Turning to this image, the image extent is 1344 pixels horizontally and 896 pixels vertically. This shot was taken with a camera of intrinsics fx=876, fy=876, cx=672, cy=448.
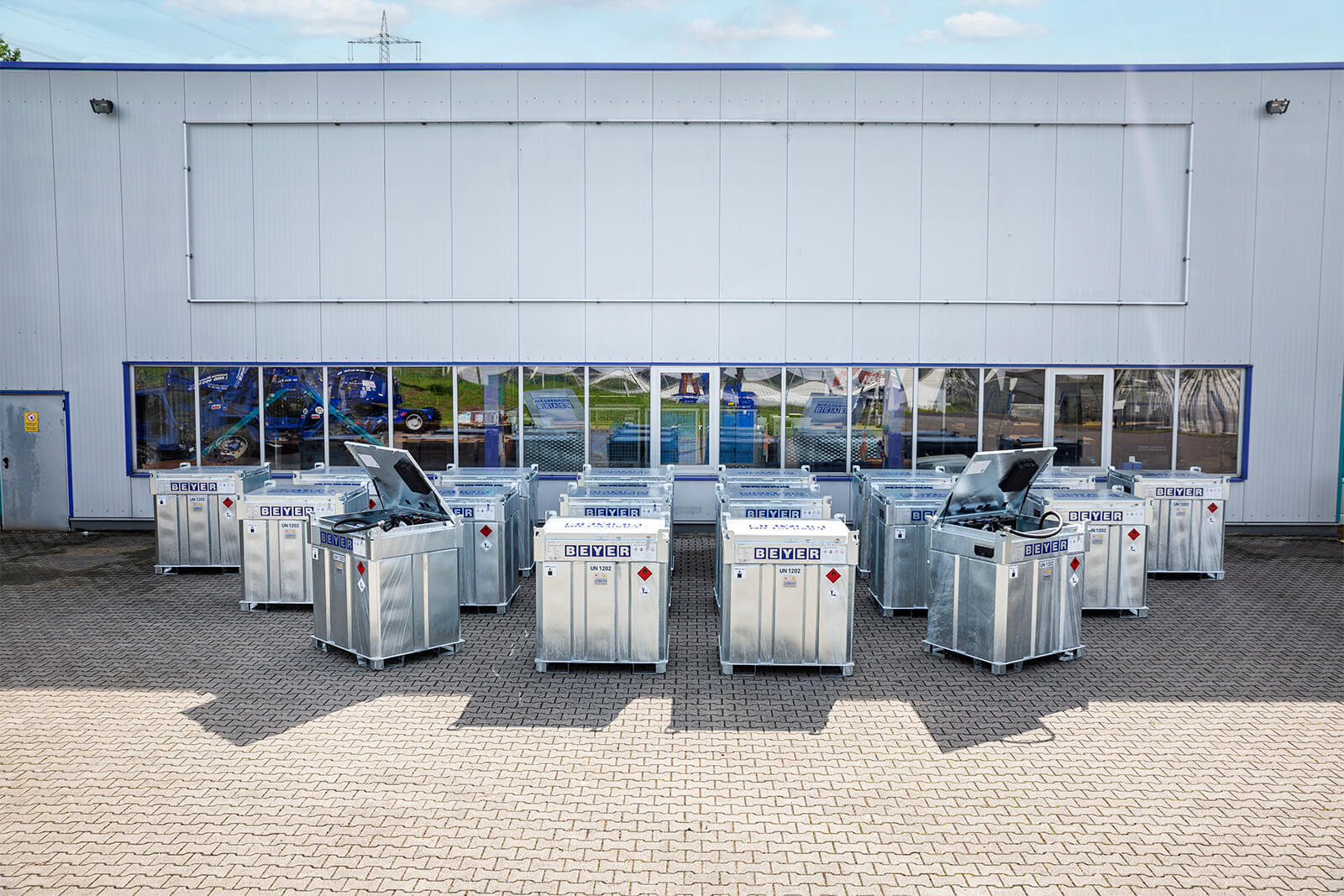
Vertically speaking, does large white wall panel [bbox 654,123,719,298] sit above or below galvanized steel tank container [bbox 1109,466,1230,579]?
above

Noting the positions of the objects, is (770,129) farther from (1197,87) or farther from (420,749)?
(420,749)

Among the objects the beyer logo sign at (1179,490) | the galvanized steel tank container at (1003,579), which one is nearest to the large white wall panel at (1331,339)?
the beyer logo sign at (1179,490)

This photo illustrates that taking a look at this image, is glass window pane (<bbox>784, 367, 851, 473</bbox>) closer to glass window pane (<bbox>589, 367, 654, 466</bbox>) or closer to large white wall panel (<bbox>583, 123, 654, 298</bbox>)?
glass window pane (<bbox>589, 367, 654, 466</bbox>)

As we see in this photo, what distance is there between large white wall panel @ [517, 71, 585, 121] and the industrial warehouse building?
0.06 metres

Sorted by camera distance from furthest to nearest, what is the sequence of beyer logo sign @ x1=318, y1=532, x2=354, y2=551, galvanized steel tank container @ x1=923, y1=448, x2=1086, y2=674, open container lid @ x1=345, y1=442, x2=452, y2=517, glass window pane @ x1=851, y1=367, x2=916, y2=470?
glass window pane @ x1=851, y1=367, x2=916, y2=470
open container lid @ x1=345, y1=442, x2=452, y2=517
beyer logo sign @ x1=318, y1=532, x2=354, y2=551
galvanized steel tank container @ x1=923, y1=448, x2=1086, y2=674

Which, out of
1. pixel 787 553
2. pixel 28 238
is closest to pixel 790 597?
pixel 787 553

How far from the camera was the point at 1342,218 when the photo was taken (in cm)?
1435

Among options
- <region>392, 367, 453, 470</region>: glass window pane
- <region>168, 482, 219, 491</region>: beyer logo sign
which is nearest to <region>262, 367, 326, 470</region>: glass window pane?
<region>392, 367, 453, 470</region>: glass window pane

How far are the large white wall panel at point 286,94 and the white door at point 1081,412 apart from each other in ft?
43.1

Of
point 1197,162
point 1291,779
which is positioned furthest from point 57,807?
point 1197,162

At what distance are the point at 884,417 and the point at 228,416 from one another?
11151 mm

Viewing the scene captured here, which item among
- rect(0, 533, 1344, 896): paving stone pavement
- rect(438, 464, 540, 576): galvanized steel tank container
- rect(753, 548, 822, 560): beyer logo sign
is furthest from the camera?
rect(438, 464, 540, 576): galvanized steel tank container

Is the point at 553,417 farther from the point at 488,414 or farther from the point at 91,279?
the point at 91,279

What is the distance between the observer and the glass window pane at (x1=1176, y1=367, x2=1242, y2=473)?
14.7m
